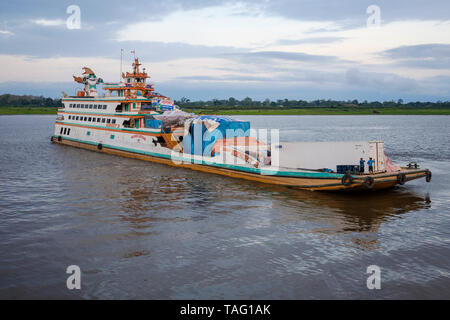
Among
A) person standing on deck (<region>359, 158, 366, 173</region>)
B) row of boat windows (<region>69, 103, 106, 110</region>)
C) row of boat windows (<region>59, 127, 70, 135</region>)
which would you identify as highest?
row of boat windows (<region>69, 103, 106, 110</region>)

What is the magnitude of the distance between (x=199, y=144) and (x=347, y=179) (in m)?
14.3

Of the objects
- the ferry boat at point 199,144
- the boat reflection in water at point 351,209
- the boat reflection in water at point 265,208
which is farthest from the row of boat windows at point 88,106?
the boat reflection in water at point 351,209

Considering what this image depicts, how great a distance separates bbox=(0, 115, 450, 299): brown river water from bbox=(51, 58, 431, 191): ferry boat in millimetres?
1268

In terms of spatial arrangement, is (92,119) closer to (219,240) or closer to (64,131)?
(64,131)

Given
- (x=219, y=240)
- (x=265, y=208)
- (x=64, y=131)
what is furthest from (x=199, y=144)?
(x=64, y=131)

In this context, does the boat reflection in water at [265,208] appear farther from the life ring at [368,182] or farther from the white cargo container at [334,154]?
the white cargo container at [334,154]

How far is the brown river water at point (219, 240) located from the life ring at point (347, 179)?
43.7 inches

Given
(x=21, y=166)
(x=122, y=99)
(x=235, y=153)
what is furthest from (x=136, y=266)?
(x=122, y=99)

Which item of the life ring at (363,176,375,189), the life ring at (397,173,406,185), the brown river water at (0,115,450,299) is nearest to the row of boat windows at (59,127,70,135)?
the brown river water at (0,115,450,299)

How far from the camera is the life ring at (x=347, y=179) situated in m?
21.6

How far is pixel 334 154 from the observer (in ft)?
78.8

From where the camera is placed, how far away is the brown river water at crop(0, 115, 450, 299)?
1084 centimetres

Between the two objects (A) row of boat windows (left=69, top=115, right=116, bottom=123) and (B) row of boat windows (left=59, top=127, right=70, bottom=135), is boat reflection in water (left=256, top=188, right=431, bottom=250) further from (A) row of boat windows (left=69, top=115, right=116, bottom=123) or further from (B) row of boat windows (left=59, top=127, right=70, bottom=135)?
(B) row of boat windows (left=59, top=127, right=70, bottom=135)

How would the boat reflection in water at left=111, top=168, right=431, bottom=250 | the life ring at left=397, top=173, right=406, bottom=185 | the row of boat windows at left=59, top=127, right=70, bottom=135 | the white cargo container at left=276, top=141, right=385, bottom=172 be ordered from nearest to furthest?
the boat reflection in water at left=111, top=168, right=431, bottom=250 < the life ring at left=397, top=173, right=406, bottom=185 < the white cargo container at left=276, top=141, right=385, bottom=172 < the row of boat windows at left=59, top=127, right=70, bottom=135
